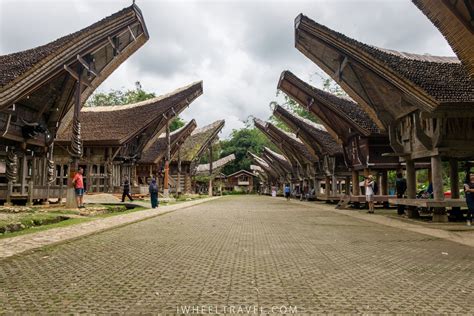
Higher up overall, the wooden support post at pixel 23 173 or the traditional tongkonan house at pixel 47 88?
the traditional tongkonan house at pixel 47 88

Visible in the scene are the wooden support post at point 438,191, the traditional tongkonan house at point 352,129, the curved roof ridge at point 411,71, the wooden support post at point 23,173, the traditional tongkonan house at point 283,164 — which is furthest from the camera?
the traditional tongkonan house at point 283,164

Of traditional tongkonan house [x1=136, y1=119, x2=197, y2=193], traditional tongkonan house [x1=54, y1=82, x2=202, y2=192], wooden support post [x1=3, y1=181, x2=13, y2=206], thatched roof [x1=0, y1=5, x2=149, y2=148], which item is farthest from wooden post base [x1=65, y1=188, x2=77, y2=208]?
traditional tongkonan house [x1=136, y1=119, x2=197, y2=193]

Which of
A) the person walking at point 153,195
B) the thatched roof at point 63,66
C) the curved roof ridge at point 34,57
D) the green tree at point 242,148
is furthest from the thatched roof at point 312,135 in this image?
the green tree at point 242,148

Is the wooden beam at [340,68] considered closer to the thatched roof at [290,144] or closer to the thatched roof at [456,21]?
the thatched roof at [456,21]

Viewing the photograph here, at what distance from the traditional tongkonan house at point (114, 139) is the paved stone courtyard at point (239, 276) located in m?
17.8

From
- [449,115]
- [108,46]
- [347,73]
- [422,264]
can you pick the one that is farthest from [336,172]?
[422,264]

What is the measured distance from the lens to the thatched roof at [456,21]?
24.6 feet

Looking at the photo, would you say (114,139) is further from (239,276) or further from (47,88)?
(239,276)

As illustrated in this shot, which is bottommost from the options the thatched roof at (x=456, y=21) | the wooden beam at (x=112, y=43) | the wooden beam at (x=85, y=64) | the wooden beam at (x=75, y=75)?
the thatched roof at (x=456, y=21)

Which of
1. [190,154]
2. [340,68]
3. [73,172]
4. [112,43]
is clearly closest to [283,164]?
[190,154]

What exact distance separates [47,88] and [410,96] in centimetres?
1380

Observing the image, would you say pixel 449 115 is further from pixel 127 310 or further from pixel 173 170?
pixel 173 170

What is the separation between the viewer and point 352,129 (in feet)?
61.0

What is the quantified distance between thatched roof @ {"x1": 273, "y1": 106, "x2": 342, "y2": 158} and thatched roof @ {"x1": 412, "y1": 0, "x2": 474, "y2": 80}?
14.5 meters
